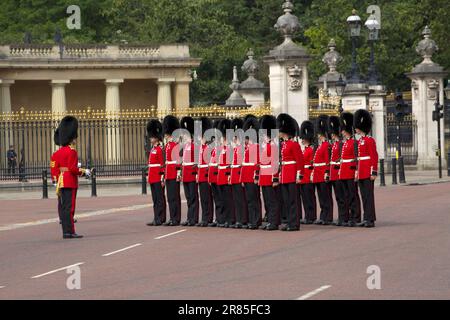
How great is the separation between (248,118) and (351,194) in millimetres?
2320

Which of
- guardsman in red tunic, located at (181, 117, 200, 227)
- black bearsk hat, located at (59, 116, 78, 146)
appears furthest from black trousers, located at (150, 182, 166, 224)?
black bearsk hat, located at (59, 116, 78, 146)

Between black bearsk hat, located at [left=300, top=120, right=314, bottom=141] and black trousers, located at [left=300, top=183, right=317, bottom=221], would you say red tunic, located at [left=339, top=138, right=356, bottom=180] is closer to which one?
black trousers, located at [left=300, top=183, right=317, bottom=221]

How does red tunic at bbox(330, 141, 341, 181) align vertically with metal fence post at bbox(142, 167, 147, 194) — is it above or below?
above

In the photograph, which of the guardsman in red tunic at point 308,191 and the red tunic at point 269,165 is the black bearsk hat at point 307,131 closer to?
the guardsman in red tunic at point 308,191

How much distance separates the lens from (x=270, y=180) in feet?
77.7

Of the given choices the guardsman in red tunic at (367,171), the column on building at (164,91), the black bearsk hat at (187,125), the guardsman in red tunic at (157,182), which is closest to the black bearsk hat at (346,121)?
the guardsman in red tunic at (367,171)

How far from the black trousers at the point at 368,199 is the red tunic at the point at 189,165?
3.15 m

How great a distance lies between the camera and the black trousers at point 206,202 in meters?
24.9

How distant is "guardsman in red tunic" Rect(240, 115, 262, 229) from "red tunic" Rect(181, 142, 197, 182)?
1.18m

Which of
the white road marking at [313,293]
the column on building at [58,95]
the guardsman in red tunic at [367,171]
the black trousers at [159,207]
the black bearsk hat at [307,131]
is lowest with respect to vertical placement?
the white road marking at [313,293]

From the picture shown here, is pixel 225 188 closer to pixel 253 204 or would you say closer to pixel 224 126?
pixel 253 204

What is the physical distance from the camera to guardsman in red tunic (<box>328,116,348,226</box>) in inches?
941

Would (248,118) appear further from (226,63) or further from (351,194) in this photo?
(226,63)
